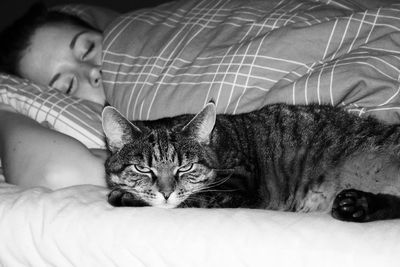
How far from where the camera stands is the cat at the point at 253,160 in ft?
3.85

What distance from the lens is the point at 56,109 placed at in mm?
1681

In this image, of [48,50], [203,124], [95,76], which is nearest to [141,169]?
[203,124]

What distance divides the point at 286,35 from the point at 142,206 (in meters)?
0.75

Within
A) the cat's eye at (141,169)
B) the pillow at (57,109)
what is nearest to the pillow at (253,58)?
the pillow at (57,109)

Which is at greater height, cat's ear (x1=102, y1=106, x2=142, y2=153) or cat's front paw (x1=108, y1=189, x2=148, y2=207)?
cat's ear (x1=102, y1=106, x2=142, y2=153)

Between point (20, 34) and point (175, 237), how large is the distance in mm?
1427

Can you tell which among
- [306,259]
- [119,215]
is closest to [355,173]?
[306,259]

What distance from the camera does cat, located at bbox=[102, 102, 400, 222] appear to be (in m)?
1.17

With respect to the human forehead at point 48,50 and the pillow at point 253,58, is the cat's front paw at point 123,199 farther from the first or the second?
the human forehead at point 48,50

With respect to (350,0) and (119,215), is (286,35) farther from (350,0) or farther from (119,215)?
(119,215)

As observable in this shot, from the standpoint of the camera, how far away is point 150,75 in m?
1.63

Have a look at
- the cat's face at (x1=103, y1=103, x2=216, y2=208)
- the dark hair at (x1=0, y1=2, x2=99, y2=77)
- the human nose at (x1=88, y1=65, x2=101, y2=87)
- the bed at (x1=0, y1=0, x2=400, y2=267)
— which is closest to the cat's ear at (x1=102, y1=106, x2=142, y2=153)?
the cat's face at (x1=103, y1=103, x2=216, y2=208)

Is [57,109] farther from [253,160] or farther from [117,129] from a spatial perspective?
[253,160]

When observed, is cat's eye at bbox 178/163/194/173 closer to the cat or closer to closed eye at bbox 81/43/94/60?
the cat
